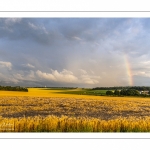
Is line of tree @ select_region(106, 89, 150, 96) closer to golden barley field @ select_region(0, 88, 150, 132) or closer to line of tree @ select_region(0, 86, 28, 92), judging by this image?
golden barley field @ select_region(0, 88, 150, 132)

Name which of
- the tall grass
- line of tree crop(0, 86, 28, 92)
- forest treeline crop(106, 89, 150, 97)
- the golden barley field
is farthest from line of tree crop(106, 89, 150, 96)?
line of tree crop(0, 86, 28, 92)

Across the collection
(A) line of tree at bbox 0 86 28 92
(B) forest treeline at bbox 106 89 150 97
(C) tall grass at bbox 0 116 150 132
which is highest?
(A) line of tree at bbox 0 86 28 92

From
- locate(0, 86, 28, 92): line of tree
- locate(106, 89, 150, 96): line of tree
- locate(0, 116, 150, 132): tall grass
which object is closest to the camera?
locate(0, 116, 150, 132): tall grass

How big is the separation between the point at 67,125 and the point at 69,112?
1.16 feet

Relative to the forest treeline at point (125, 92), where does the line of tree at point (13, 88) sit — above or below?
above

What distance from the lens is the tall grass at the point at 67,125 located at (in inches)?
274

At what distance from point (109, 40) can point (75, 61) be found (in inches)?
37.9

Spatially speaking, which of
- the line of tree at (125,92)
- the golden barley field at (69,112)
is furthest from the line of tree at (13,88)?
the line of tree at (125,92)

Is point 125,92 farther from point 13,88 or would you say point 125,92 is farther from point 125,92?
point 13,88

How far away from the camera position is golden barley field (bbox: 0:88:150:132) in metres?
6.98

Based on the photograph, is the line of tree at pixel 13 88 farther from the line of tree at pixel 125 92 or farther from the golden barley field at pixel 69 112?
the line of tree at pixel 125 92

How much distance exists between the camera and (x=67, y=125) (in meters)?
7.02
